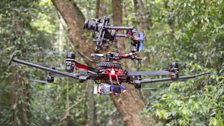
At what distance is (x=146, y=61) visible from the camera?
6.55 m

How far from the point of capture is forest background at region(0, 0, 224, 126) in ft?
12.5

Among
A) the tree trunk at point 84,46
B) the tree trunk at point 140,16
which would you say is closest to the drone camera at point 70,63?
the tree trunk at point 84,46

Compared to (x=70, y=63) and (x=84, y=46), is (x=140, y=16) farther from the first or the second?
(x=70, y=63)

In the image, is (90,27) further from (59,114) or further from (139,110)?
(59,114)

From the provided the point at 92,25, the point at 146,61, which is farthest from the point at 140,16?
the point at 92,25

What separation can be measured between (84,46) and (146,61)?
2.19 metres

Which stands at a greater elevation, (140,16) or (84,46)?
(140,16)

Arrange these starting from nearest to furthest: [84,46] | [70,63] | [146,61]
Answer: [70,63], [84,46], [146,61]

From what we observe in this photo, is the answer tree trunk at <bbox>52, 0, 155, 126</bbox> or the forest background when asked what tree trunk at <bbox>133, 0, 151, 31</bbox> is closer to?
the forest background

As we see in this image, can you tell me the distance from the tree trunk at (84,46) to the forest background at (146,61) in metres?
0.02

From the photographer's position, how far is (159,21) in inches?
228

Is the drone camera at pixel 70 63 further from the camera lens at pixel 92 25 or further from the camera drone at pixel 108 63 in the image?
the camera lens at pixel 92 25

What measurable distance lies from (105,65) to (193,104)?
1.55 m

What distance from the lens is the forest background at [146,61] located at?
3.81 metres
